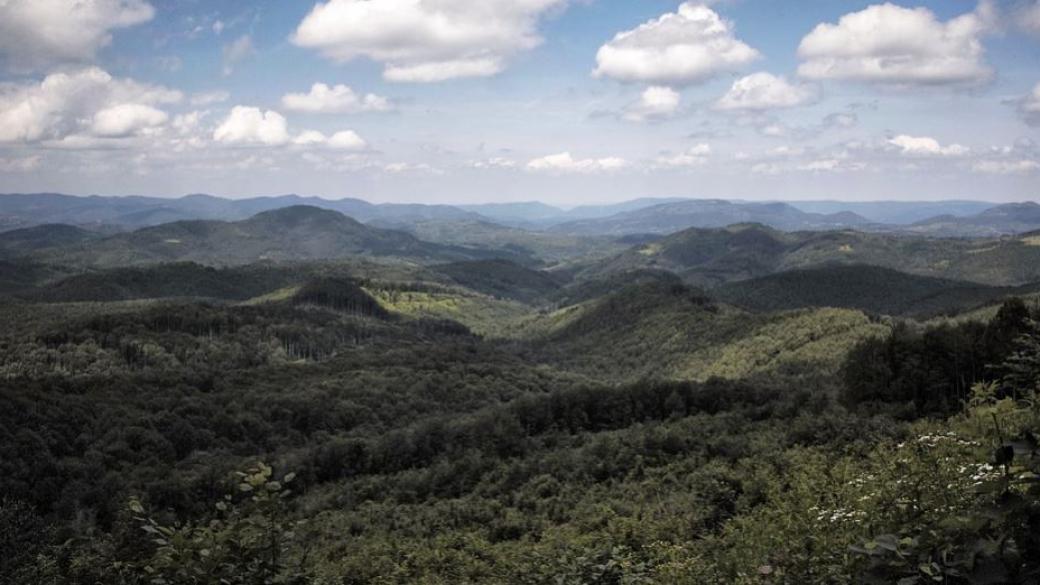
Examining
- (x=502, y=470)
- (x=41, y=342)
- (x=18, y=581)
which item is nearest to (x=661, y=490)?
(x=502, y=470)

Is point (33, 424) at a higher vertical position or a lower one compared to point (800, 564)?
lower

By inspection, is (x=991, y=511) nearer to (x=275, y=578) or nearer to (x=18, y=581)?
(x=275, y=578)

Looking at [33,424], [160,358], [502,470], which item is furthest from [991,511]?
[160,358]

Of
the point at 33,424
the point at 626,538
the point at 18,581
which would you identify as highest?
the point at 18,581

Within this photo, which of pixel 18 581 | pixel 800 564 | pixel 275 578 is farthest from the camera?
pixel 18 581

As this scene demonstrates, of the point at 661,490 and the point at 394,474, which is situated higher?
the point at 661,490

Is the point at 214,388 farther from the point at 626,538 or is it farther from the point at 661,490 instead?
the point at 626,538

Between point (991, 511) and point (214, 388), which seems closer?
point (991, 511)

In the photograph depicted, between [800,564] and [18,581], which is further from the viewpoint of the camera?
[18,581]

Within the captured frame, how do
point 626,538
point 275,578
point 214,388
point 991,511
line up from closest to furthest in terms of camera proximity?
point 991,511 → point 275,578 → point 626,538 → point 214,388
